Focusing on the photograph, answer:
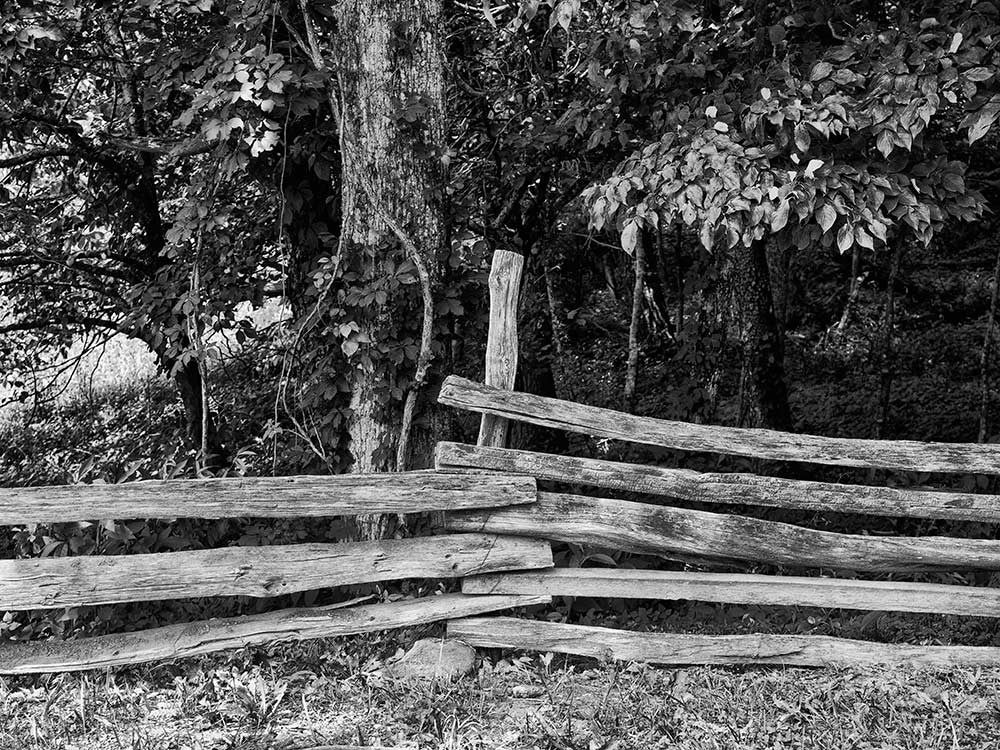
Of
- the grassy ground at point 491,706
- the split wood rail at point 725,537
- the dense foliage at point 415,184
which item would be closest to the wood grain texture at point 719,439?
the split wood rail at point 725,537

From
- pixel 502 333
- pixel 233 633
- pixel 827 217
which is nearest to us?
pixel 827 217

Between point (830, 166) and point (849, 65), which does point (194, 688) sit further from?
point (849, 65)

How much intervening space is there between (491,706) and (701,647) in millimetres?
1104

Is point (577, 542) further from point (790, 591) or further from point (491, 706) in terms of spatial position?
point (790, 591)

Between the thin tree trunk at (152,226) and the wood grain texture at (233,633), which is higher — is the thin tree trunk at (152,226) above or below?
above

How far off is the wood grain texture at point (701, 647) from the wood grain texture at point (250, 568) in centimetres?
32

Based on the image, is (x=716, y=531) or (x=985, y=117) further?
(x=716, y=531)

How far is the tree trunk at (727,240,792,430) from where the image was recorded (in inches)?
279

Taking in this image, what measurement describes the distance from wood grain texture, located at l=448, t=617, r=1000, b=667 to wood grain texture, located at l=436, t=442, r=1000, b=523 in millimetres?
659

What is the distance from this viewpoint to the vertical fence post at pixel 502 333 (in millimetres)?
4539

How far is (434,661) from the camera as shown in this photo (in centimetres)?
450

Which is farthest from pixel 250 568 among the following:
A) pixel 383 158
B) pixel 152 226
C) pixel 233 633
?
pixel 152 226

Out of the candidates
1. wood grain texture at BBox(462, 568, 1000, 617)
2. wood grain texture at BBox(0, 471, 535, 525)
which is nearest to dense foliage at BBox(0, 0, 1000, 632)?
wood grain texture at BBox(0, 471, 535, 525)

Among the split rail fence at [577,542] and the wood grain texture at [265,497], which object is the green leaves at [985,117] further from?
the wood grain texture at [265,497]
